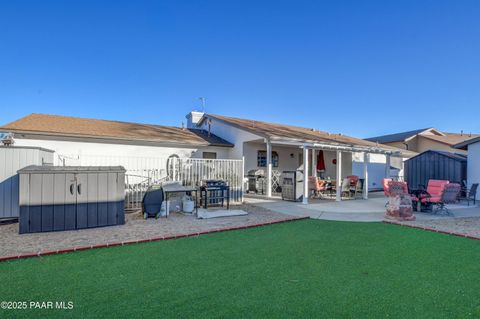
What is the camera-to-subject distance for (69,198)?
620 cm

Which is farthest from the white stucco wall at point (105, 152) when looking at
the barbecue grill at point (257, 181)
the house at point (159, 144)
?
the barbecue grill at point (257, 181)

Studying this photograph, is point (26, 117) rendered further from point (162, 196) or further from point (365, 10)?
point (365, 10)

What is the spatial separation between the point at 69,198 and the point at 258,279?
5.18 m

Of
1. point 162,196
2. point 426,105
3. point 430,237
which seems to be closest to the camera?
point 430,237

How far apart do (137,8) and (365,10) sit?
1064 cm

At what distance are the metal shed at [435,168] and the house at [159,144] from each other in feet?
7.14

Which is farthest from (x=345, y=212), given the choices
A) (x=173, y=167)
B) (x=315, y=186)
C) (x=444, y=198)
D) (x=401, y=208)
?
(x=173, y=167)

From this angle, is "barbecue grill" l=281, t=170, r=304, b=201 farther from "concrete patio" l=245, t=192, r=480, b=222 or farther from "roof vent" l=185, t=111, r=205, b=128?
"roof vent" l=185, t=111, r=205, b=128

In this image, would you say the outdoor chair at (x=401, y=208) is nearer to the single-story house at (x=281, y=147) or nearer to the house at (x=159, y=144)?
the house at (x=159, y=144)

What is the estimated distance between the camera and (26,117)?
41.3 feet

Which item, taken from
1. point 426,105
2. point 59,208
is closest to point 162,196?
point 59,208

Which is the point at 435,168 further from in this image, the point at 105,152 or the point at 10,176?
the point at 10,176

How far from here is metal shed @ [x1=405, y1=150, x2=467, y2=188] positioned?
43.2ft

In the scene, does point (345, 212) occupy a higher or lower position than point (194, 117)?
lower
